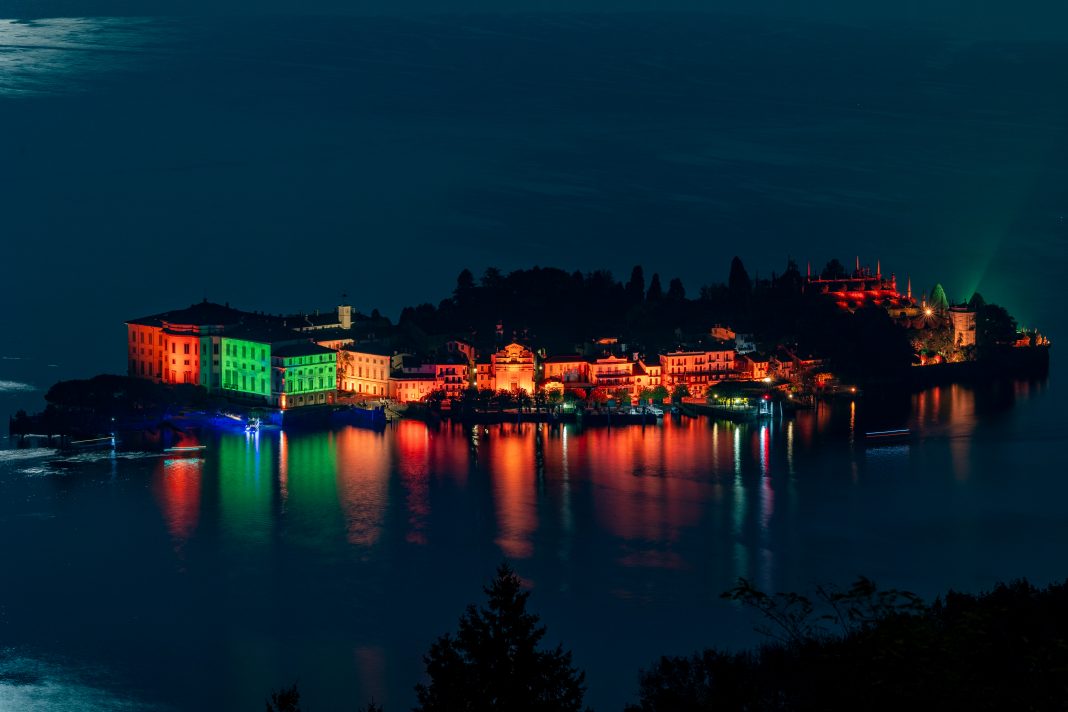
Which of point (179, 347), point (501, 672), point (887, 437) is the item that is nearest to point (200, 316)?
point (179, 347)

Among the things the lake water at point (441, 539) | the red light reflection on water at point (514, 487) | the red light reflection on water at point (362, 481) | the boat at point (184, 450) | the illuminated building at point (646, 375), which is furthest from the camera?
the illuminated building at point (646, 375)

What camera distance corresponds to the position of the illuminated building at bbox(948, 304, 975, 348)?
987 inches

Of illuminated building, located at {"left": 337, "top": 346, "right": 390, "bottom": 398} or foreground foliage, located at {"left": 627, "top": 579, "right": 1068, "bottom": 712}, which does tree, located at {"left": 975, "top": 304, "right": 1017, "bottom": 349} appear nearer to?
illuminated building, located at {"left": 337, "top": 346, "right": 390, "bottom": 398}

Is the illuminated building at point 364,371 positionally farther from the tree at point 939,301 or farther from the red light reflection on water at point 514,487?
the tree at point 939,301

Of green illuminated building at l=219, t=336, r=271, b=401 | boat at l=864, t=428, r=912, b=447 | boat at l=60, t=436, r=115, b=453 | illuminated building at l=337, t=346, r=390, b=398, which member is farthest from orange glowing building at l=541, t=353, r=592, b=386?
boat at l=60, t=436, r=115, b=453

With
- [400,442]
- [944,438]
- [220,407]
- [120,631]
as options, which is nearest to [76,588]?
[120,631]

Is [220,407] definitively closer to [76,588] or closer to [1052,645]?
[76,588]

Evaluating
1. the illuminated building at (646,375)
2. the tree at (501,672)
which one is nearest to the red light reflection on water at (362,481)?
the illuminated building at (646,375)

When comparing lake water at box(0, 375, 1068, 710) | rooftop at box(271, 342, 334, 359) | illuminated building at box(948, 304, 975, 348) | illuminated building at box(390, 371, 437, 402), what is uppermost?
illuminated building at box(948, 304, 975, 348)

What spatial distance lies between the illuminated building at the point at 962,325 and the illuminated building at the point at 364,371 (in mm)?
8450

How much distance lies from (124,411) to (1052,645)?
48.0 ft

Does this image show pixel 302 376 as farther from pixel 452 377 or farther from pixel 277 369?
pixel 452 377

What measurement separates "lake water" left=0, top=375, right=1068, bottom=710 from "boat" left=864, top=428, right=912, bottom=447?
206 mm

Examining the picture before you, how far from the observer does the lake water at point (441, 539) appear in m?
11.3
